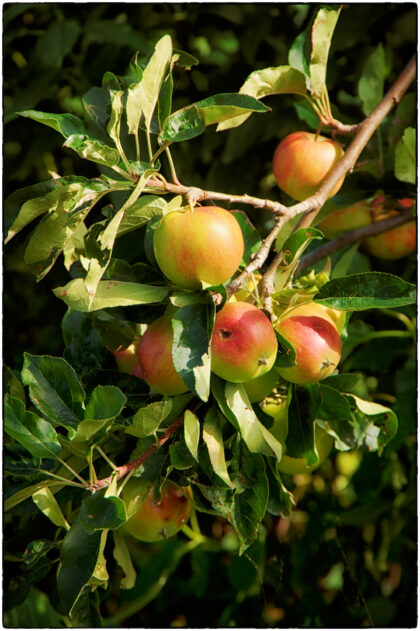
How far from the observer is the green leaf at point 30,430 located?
587 mm

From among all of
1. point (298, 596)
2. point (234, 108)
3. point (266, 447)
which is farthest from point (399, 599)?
point (234, 108)

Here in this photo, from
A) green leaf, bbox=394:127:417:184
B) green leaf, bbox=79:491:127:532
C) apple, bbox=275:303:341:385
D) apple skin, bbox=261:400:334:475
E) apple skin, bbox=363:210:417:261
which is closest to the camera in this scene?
green leaf, bbox=79:491:127:532

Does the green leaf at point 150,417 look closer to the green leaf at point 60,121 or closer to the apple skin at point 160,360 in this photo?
the apple skin at point 160,360

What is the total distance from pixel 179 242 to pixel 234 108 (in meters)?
0.13

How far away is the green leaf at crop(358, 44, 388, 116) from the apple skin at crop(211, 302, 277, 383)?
0.51 m

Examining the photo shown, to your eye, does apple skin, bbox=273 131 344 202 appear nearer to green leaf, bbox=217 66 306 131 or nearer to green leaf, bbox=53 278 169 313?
green leaf, bbox=217 66 306 131

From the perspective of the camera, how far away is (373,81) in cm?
96

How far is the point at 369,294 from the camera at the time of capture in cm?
62

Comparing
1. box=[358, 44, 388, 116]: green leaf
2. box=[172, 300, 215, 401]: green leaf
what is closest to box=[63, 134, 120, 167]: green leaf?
box=[172, 300, 215, 401]: green leaf

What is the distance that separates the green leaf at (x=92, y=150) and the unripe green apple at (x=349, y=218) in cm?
48

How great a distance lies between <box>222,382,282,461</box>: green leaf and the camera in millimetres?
602

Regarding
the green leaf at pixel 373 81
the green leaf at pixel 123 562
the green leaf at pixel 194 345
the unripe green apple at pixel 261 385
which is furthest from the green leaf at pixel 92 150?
the green leaf at pixel 373 81

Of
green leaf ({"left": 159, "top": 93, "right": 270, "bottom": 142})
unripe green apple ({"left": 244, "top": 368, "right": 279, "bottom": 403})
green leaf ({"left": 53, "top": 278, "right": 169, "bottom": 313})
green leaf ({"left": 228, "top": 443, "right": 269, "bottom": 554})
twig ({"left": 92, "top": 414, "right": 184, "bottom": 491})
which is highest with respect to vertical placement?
green leaf ({"left": 159, "top": 93, "right": 270, "bottom": 142})

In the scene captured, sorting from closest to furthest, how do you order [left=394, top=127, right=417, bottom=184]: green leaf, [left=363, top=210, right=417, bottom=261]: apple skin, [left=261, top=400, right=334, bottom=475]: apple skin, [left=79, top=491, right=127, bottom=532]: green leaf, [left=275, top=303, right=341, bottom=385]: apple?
[left=79, top=491, right=127, bottom=532]: green leaf < [left=275, top=303, right=341, bottom=385]: apple < [left=261, top=400, right=334, bottom=475]: apple skin < [left=394, top=127, right=417, bottom=184]: green leaf < [left=363, top=210, right=417, bottom=261]: apple skin
